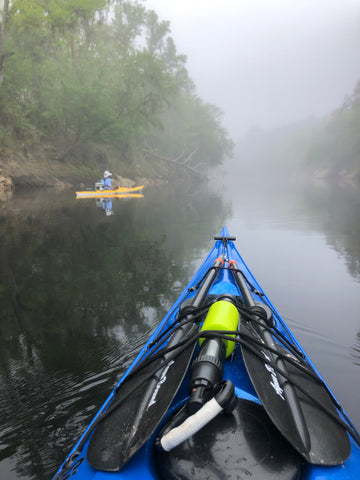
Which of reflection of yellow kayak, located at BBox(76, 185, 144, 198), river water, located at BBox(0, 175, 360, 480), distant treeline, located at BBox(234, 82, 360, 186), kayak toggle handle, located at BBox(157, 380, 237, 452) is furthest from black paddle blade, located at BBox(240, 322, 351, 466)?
distant treeline, located at BBox(234, 82, 360, 186)

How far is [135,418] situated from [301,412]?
2.35ft

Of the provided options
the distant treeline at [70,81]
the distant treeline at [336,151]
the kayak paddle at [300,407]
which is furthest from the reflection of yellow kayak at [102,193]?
the distant treeline at [336,151]

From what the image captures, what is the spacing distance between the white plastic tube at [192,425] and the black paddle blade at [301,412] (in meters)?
0.31

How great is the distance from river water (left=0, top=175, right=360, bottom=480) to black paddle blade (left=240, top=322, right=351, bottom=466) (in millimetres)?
1141

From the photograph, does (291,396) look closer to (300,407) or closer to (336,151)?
(300,407)

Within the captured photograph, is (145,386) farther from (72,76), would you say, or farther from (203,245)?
(72,76)

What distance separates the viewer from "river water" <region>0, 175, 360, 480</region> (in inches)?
92.5

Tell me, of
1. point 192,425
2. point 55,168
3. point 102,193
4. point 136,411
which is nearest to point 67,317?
point 136,411

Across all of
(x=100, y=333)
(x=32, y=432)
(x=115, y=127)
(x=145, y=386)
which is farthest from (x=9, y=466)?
(x=115, y=127)

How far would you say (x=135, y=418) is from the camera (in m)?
1.36

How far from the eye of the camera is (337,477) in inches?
47.0

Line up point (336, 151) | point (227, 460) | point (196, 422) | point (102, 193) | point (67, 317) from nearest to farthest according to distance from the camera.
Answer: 1. point (196, 422)
2. point (227, 460)
3. point (67, 317)
4. point (102, 193)
5. point (336, 151)

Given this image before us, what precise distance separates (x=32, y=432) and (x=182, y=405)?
4.41 feet

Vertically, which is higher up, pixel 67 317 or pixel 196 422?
pixel 196 422
